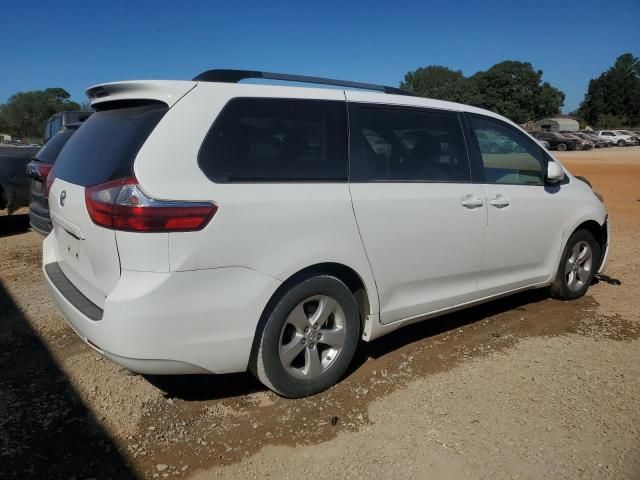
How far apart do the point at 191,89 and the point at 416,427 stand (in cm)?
222

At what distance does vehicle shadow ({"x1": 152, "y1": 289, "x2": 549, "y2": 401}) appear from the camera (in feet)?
11.0

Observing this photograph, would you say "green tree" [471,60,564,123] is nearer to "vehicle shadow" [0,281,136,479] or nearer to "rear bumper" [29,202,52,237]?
"rear bumper" [29,202,52,237]

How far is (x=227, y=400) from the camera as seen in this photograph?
3.23 m

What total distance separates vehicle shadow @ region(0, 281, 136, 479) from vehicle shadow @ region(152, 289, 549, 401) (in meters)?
0.54

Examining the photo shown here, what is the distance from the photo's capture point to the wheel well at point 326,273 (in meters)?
2.91

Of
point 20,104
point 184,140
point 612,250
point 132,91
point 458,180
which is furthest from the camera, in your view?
point 20,104

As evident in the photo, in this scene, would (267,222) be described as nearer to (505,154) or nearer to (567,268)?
(505,154)

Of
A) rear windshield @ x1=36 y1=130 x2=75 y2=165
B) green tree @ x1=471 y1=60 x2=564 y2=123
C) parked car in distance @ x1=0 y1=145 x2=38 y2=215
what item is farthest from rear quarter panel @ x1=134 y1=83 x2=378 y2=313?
green tree @ x1=471 y1=60 x2=564 y2=123

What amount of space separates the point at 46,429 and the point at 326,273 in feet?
5.80

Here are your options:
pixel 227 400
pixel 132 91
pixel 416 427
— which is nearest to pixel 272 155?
pixel 132 91

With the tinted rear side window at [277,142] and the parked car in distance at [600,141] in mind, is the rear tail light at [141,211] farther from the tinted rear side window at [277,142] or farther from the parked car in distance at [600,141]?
the parked car in distance at [600,141]

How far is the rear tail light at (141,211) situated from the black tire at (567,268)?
3625 millimetres

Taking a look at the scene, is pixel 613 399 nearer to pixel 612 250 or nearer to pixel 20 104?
pixel 612 250

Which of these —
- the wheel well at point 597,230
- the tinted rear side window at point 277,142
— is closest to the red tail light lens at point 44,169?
the tinted rear side window at point 277,142
